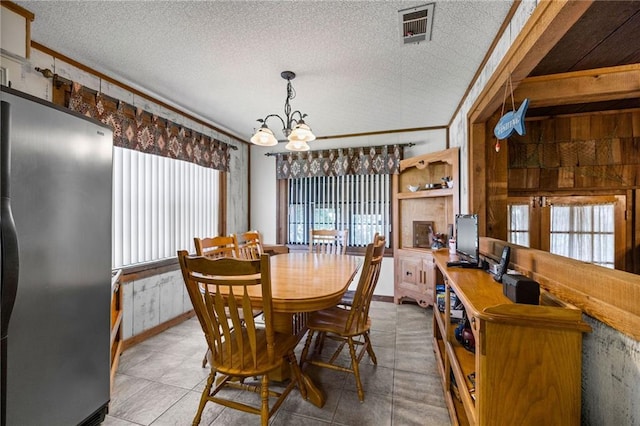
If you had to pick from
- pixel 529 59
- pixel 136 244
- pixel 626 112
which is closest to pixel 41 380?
pixel 136 244

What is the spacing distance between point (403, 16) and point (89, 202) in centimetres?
218

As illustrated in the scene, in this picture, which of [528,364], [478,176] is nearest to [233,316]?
[528,364]

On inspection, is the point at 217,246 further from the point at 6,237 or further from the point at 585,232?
the point at 585,232

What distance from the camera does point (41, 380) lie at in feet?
4.27

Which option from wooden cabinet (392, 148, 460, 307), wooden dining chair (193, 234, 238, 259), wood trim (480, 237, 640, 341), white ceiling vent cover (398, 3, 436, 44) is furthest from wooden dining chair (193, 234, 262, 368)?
white ceiling vent cover (398, 3, 436, 44)

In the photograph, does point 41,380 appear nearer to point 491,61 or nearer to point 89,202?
point 89,202

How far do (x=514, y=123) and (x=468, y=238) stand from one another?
0.81 metres

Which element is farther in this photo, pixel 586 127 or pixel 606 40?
pixel 586 127

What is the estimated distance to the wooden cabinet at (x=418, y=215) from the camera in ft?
11.1

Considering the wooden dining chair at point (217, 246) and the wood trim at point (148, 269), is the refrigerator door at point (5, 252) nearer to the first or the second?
the wooden dining chair at point (217, 246)

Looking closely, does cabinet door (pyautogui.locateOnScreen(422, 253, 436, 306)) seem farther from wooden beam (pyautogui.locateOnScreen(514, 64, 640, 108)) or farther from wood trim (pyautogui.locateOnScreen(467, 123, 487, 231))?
wooden beam (pyautogui.locateOnScreen(514, 64, 640, 108))

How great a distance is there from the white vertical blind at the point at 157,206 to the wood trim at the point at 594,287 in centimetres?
332

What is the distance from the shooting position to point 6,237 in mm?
1127

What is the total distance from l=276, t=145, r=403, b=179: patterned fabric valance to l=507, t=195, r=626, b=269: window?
5.32 ft
